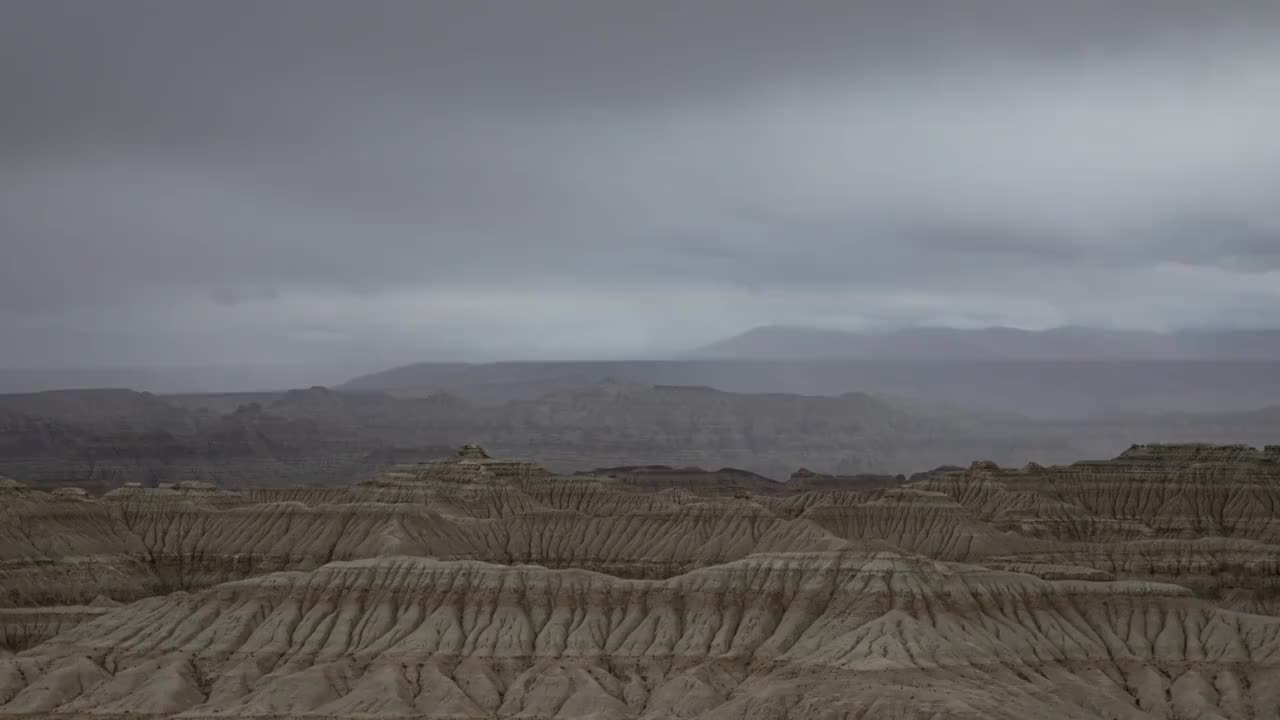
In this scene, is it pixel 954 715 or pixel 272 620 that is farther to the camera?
pixel 272 620

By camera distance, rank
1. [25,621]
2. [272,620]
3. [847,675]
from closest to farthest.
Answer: [847,675]
[272,620]
[25,621]

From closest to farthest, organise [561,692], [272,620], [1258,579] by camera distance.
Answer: [561,692] < [272,620] < [1258,579]

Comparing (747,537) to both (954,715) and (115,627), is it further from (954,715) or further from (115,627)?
(954,715)

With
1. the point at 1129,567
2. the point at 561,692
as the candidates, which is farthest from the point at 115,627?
the point at 1129,567

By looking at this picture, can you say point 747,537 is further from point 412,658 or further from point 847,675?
point 847,675

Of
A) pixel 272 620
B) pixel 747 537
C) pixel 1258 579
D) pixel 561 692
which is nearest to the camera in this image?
pixel 561 692

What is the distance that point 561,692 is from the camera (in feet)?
422

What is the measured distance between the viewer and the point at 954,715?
103 metres

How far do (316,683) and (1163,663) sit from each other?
184 ft

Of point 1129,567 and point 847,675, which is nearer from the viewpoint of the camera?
point 847,675

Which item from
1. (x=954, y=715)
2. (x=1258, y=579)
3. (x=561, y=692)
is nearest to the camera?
(x=954, y=715)

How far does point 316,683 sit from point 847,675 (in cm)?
3521

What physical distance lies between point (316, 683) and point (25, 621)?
38.6m

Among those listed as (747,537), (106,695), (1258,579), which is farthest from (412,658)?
(1258,579)
